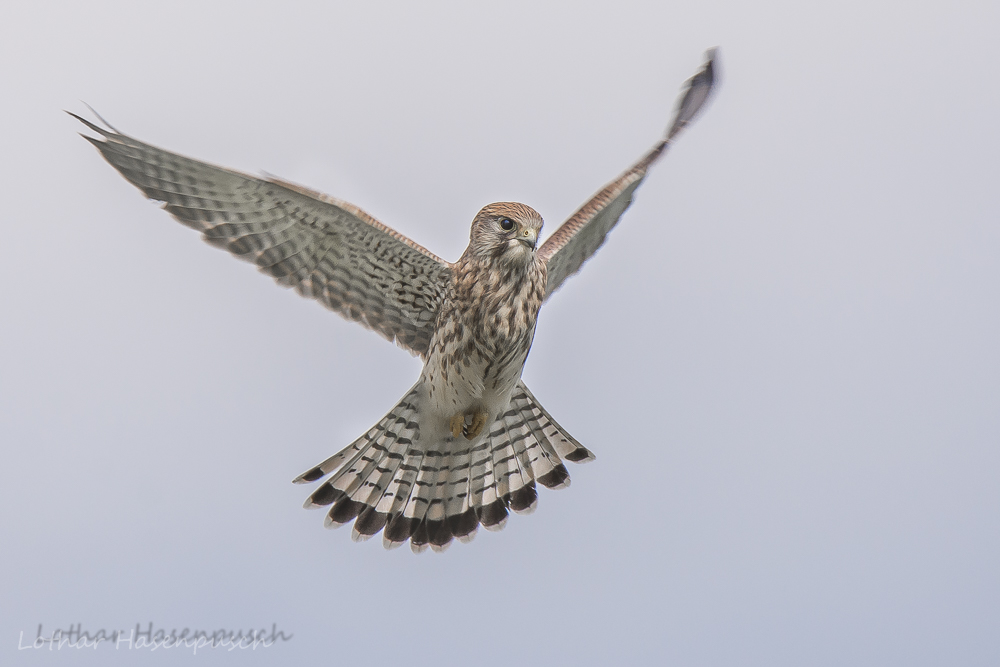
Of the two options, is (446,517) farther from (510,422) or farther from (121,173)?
(121,173)

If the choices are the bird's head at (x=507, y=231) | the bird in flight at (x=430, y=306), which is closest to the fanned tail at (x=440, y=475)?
the bird in flight at (x=430, y=306)

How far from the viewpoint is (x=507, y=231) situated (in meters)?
6.29

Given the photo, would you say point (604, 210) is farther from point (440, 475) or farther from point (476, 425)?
point (440, 475)

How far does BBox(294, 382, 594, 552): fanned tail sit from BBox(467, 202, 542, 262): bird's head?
1511 mm

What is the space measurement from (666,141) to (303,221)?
9.40ft

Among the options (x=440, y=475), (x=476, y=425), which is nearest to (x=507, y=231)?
(x=476, y=425)

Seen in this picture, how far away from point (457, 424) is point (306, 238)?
169cm

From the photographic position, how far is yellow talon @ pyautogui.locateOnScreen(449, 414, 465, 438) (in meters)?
7.14

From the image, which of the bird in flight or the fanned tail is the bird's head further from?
the fanned tail

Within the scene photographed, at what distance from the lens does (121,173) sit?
6.26 metres

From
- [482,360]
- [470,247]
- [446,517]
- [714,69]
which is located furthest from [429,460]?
[714,69]

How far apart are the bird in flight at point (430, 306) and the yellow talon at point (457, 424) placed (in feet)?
0.05

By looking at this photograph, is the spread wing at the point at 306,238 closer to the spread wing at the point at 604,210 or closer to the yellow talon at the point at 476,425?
the yellow talon at the point at 476,425

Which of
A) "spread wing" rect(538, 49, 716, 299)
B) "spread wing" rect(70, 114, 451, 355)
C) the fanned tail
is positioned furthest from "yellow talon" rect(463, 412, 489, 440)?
"spread wing" rect(538, 49, 716, 299)
